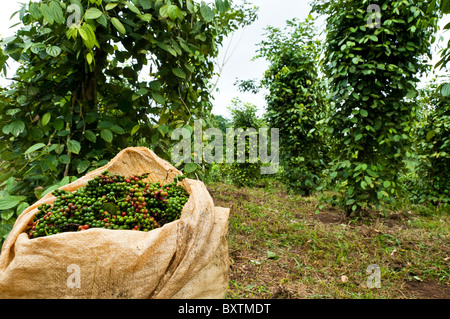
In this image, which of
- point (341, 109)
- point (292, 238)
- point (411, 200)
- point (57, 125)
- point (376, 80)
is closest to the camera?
point (57, 125)

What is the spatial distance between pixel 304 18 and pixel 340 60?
73.9 inches

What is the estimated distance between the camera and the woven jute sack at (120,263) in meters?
0.82

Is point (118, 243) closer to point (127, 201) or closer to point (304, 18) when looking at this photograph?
point (127, 201)

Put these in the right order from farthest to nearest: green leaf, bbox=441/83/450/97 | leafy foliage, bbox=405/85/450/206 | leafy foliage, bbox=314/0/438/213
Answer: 1. leafy foliage, bbox=405/85/450/206
2. leafy foliage, bbox=314/0/438/213
3. green leaf, bbox=441/83/450/97

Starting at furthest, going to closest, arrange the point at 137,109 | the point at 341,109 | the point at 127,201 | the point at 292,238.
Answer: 1. the point at 341,109
2. the point at 292,238
3. the point at 137,109
4. the point at 127,201

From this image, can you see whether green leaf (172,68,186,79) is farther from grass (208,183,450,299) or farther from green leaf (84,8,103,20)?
grass (208,183,450,299)

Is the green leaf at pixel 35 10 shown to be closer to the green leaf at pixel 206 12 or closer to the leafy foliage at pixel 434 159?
the green leaf at pixel 206 12

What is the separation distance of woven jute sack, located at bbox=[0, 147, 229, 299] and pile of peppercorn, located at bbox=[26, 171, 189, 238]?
0.09 m

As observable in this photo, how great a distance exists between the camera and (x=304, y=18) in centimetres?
458

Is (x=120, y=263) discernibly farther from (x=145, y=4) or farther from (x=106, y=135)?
(x=145, y=4)

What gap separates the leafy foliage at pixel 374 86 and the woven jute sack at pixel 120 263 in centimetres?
233

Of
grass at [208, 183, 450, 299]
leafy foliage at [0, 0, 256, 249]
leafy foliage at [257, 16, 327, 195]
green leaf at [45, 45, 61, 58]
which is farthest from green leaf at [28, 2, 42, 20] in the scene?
leafy foliage at [257, 16, 327, 195]

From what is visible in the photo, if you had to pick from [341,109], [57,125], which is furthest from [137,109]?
[341,109]

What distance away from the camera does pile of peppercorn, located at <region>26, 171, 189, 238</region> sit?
0.99 m
